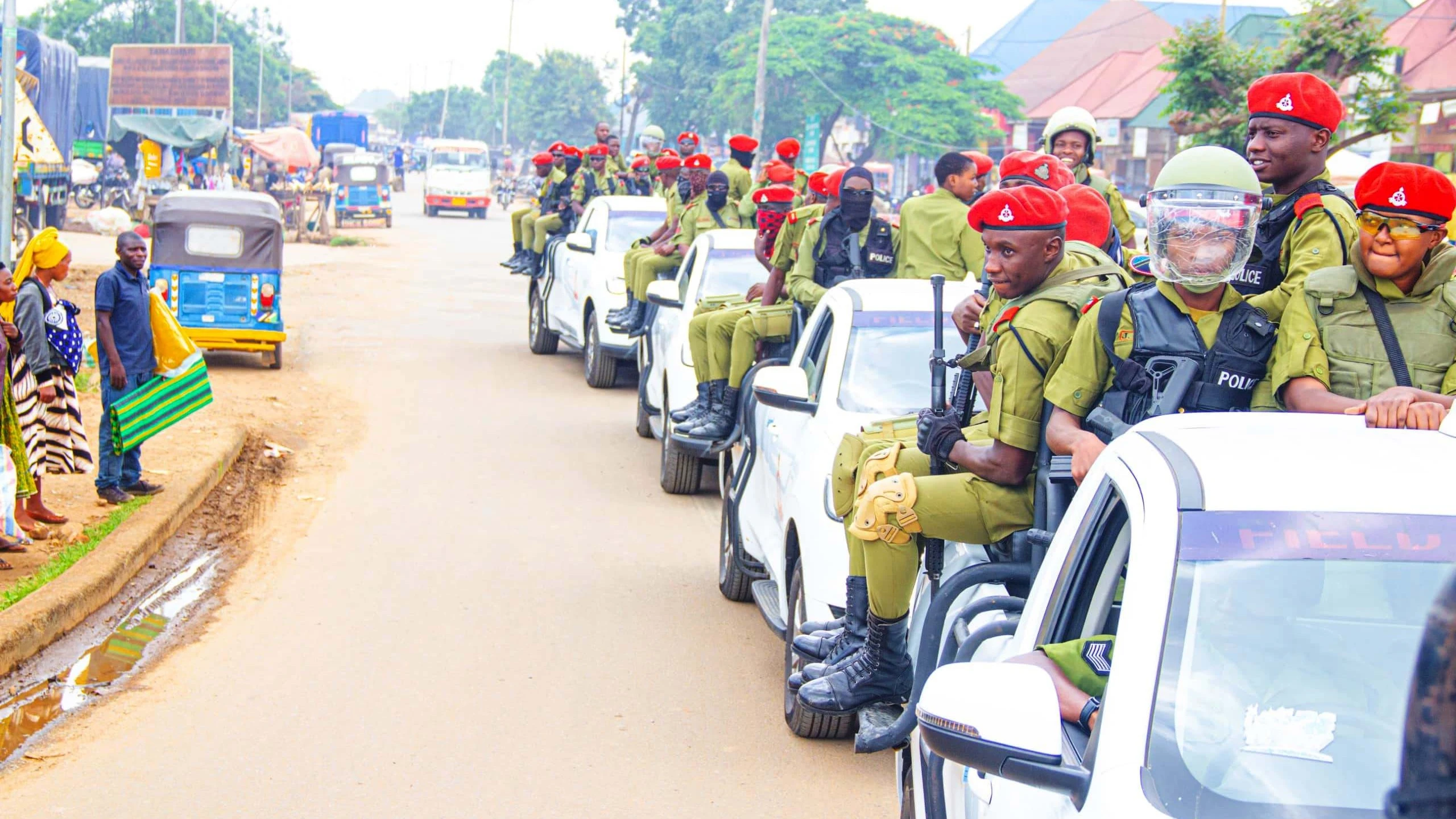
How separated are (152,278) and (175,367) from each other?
6.42m

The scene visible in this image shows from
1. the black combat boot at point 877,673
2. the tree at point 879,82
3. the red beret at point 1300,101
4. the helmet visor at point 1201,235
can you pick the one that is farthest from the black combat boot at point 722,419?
the tree at point 879,82

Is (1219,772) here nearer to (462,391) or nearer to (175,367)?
(175,367)

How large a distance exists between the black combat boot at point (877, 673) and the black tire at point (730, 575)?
3067mm

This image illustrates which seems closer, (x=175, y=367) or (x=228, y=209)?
(x=175, y=367)

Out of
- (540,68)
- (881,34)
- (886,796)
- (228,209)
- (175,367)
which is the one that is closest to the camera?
(886,796)

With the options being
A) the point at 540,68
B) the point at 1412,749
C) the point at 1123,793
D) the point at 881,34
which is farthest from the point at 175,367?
the point at 540,68

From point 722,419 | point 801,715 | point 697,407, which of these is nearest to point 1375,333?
point 801,715

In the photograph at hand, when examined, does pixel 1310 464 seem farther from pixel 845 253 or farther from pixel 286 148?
pixel 286 148

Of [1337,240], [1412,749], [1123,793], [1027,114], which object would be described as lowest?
[1123,793]

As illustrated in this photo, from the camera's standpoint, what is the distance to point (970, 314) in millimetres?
5254

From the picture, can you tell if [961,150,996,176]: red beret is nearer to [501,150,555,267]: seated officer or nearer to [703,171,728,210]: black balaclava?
[703,171,728,210]: black balaclava

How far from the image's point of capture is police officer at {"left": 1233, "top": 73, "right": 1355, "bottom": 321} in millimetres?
4695

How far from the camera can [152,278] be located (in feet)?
51.6

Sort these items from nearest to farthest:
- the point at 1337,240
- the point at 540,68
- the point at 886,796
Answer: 1. the point at 1337,240
2. the point at 886,796
3. the point at 540,68
